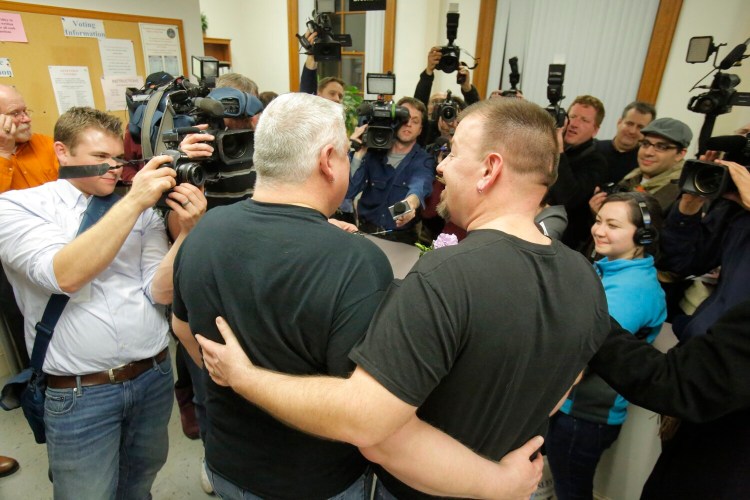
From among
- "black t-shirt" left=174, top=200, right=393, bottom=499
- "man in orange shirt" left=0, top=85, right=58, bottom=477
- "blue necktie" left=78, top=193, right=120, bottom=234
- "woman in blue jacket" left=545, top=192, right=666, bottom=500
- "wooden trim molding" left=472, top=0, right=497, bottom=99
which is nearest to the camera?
"black t-shirt" left=174, top=200, right=393, bottom=499

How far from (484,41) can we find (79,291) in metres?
4.69

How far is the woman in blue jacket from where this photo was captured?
1354mm

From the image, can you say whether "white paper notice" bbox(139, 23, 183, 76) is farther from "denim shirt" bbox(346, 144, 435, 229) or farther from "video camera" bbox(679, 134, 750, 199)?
"video camera" bbox(679, 134, 750, 199)

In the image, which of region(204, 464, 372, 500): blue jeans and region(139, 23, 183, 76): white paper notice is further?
region(139, 23, 183, 76): white paper notice

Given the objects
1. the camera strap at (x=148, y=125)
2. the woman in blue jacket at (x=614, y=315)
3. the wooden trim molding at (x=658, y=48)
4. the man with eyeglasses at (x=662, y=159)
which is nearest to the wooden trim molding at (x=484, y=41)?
the wooden trim molding at (x=658, y=48)

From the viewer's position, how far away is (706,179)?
4.90ft

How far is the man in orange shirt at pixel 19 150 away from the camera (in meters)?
1.96

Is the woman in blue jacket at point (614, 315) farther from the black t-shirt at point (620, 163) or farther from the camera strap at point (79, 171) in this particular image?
the black t-shirt at point (620, 163)

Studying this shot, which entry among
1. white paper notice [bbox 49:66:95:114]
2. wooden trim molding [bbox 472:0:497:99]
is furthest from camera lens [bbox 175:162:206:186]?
wooden trim molding [bbox 472:0:497:99]

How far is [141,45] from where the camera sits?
10.6ft

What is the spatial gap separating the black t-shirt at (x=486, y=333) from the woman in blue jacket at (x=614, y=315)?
630 millimetres

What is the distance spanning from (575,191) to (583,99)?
0.73 meters

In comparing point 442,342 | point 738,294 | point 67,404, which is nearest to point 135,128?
point 67,404

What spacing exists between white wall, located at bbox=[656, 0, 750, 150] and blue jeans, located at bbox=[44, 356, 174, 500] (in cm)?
430
